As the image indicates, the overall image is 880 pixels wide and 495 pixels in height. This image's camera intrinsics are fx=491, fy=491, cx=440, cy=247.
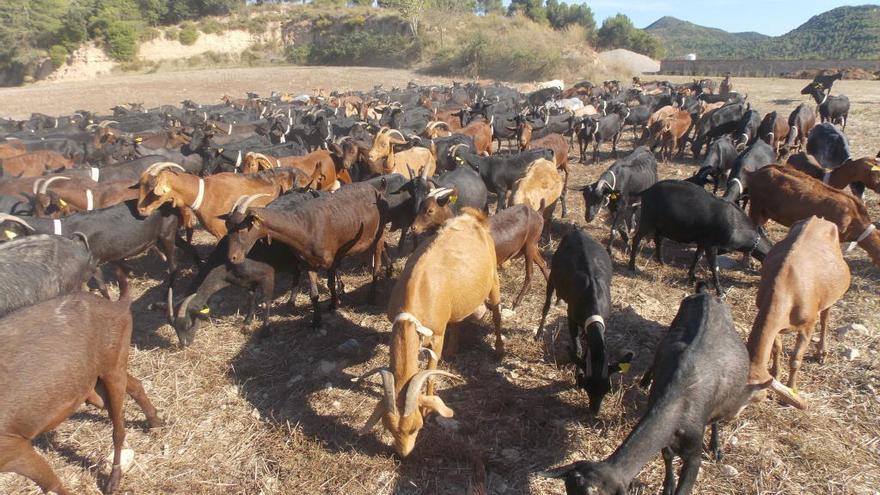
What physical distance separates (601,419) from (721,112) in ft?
50.7

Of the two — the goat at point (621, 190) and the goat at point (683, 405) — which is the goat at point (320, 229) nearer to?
the goat at point (621, 190)

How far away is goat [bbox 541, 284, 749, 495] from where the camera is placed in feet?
10.8

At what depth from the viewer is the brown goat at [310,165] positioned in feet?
34.4

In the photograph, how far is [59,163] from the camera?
1188cm

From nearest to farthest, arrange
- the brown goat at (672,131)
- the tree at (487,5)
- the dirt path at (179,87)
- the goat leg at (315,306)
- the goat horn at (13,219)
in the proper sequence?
the goat horn at (13,219) → the goat leg at (315,306) → the brown goat at (672,131) → the dirt path at (179,87) → the tree at (487,5)

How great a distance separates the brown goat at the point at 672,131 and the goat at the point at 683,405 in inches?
494

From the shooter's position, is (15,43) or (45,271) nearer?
(45,271)

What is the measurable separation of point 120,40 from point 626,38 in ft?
203

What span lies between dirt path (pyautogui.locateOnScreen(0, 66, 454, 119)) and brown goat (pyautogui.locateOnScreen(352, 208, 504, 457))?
1347 inches

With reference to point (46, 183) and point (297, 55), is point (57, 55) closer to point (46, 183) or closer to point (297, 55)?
point (297, 55)

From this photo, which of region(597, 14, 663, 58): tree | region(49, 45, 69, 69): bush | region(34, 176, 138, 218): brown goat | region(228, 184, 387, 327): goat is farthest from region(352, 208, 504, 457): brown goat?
region(597, 14, 663, 58): tree

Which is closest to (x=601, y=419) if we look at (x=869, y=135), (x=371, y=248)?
(x=371, y=248)

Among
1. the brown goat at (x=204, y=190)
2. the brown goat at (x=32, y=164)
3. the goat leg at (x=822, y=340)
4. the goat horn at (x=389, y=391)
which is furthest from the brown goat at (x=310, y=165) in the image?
the goat leg at (x=822, y=340)

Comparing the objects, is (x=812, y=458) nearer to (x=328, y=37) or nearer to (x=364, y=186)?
(x=364, y=186)
